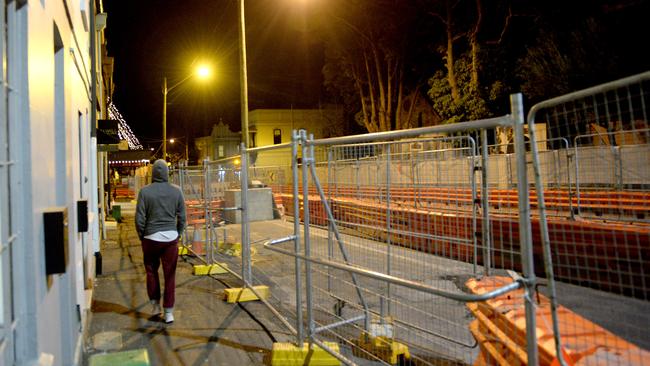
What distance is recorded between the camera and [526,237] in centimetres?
246

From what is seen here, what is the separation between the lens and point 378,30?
27.8 metres

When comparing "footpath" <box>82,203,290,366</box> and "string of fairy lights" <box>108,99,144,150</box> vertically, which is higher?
"string of fairy lights" <box>108,99,144,150</box>

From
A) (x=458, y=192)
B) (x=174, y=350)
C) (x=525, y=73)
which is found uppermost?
(x=525, y=73)

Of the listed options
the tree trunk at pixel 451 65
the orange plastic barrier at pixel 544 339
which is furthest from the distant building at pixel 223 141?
the orange plastic barrier at pixel 544 339

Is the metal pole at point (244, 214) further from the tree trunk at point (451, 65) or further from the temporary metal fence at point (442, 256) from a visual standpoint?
the tree trunk at point (451, 65)

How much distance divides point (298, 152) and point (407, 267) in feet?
7.13

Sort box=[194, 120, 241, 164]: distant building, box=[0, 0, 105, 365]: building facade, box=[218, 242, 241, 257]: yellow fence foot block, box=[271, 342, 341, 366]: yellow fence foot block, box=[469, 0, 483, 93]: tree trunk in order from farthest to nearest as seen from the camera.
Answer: box=[194, 120, 241, 164]: distant building
box=[469, 0, 483, 93]: tree trunk
box=[218, 242, 241, 257]: yellow fence foot block
box=[271, 342, 341, 366]: yellow fence foot block
box=[0, 0, 105, 365]: building facade

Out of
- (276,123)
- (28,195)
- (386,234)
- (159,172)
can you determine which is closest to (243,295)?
(159,172)

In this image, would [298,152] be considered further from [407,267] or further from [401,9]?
[401,9]

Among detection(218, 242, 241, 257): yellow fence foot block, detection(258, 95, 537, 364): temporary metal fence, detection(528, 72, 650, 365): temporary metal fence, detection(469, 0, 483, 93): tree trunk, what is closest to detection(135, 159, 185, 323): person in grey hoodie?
detection(258, 95, 537, 364): temporary metal fence

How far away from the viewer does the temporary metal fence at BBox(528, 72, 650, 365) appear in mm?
2582

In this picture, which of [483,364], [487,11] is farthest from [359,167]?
[487,11]

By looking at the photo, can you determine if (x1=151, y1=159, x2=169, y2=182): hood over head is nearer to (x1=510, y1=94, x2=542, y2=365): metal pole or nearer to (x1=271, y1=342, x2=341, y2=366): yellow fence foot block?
(x1=271, y1=342, x2=341, y2=366): yellow fence foot block

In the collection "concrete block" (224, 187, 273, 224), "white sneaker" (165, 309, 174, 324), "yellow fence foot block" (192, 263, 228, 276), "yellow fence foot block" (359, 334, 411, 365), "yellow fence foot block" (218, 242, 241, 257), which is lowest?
"yellow fence foot block" (359, 334, 411, 365)
